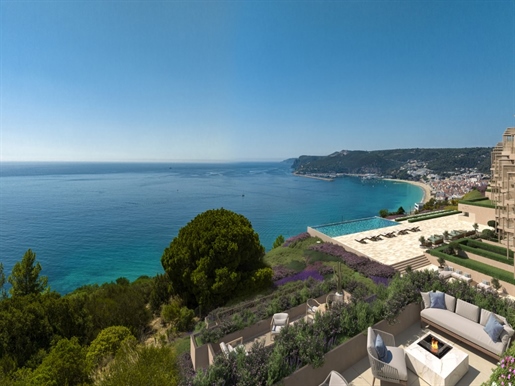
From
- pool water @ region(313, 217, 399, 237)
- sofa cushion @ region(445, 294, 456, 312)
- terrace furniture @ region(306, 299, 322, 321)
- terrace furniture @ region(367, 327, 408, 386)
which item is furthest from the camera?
pool water @ region(313, 217, 399, 237)

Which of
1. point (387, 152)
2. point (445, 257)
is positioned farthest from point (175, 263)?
point (387, 152)

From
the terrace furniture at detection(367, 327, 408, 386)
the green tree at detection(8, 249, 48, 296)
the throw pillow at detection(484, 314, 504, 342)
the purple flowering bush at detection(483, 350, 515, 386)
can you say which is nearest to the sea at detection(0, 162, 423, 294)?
the green tree at detection(8, 249, 48, 296)

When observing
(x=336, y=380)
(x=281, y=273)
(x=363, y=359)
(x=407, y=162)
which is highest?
(x=407, y=162)

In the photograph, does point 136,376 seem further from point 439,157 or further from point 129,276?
point 439,157

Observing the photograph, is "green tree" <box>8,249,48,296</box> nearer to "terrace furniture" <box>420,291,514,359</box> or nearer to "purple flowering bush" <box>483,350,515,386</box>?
"terrace furniture" <box>420,291,514,359</box>

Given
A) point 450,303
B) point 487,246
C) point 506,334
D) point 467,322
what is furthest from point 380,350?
point 487,246

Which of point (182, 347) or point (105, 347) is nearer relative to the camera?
point (105, 347)

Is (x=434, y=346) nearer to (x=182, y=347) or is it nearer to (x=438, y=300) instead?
(x=438, y=300)
